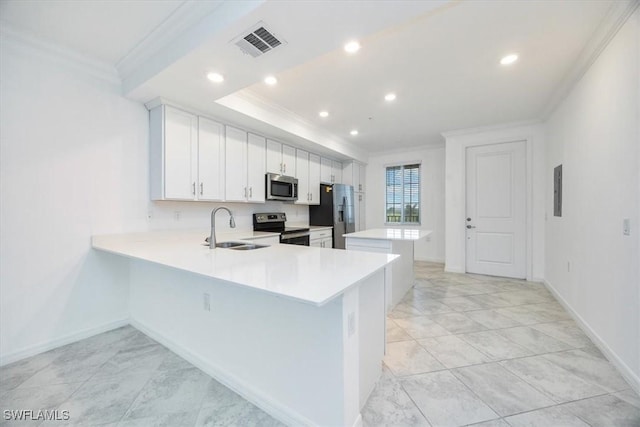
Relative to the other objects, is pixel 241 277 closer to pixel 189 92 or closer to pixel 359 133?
pixel 189 92

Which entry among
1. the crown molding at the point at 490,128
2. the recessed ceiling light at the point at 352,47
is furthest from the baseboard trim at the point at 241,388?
the crown molding at the point at 490,128

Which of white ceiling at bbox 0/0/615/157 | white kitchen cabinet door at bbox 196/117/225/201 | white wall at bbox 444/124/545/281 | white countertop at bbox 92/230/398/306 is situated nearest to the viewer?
white countertop at bbox 92/230/398/306

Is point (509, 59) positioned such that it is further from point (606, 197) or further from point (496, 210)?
point (496, 210)

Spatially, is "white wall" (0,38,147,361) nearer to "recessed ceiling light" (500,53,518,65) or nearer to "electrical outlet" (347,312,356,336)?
"electrical outlet" (347,312,356,336)

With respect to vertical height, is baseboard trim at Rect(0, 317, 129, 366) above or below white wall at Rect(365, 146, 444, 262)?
below

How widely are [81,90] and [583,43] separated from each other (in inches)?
178

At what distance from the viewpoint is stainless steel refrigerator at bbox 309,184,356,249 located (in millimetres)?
4953

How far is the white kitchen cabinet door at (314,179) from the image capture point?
487 centimetres

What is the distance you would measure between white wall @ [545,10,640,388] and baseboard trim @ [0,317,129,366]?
→ 14.0 ft

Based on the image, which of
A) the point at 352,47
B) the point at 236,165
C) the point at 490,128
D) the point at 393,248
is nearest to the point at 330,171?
the point at 236,165

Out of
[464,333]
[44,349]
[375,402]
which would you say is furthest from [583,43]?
[44,349]

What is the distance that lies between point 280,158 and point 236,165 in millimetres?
893

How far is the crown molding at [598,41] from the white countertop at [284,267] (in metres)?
2.31

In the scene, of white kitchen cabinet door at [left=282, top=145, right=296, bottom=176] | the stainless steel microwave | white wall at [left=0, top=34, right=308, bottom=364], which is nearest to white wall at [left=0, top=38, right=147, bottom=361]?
white wall at [left=0, top=34, right=308, bottom=364]
